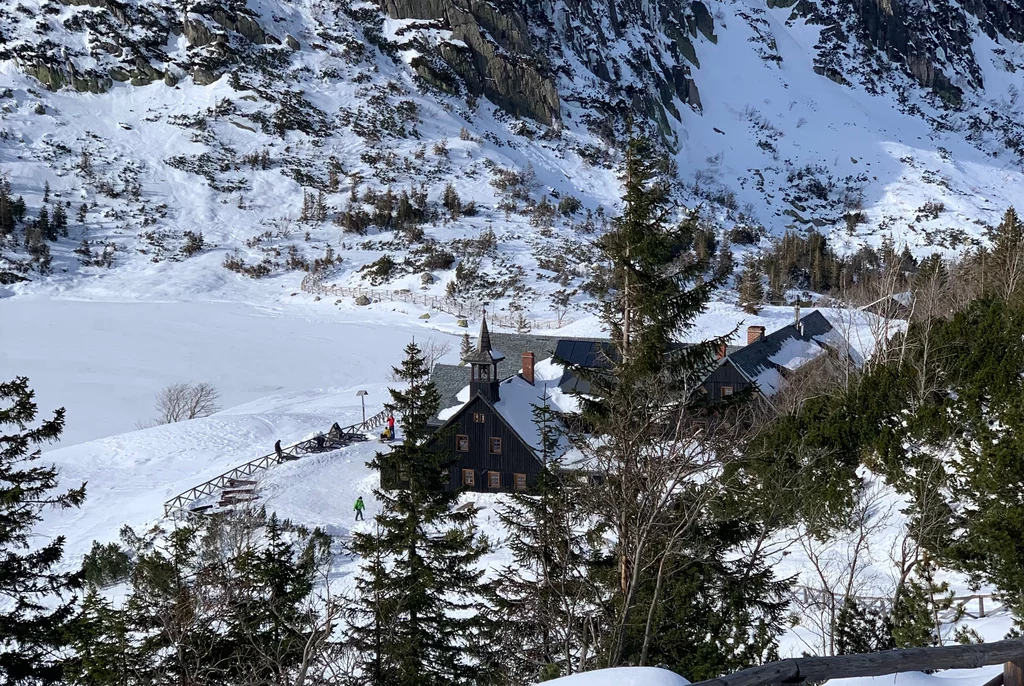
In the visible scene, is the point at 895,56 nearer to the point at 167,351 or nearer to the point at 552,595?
the point at 167,351

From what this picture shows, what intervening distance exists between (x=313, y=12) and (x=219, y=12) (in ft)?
56.5

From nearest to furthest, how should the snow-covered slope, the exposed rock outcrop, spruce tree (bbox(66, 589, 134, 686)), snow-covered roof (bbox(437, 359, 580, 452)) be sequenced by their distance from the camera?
spruce tree (bbox(66, 589, 134, 686)), snow-covered roof (bbox(437, 359, 580, 452)), the snow-covered slope, the exposed rock outcrop

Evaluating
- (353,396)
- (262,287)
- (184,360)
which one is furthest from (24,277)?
(353,396)

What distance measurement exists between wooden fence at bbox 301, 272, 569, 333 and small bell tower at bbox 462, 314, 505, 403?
28.4m

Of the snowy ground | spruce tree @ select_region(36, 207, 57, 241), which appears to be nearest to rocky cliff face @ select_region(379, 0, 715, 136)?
spruce tree @ select_region(36, 207, 57, 241)

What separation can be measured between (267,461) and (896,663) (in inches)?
1246

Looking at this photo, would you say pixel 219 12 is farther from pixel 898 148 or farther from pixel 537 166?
pixel 898 148

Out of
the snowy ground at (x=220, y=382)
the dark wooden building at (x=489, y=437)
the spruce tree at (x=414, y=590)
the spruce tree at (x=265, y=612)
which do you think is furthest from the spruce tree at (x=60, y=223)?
the spruce tree at (x=265, y=612)

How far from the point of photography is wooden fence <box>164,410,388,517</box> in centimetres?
2844


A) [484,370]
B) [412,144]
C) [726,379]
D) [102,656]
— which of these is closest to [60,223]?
[412,144]

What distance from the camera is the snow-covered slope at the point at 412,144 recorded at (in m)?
85.0

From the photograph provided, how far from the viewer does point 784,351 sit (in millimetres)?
38188

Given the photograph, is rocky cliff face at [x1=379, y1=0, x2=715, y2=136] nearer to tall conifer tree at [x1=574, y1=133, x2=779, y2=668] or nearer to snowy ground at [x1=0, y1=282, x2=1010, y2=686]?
snowy ground at [x1=0, y1=282, x2=1010, y2=686]

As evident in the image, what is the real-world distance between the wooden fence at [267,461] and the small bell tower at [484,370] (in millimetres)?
8856
